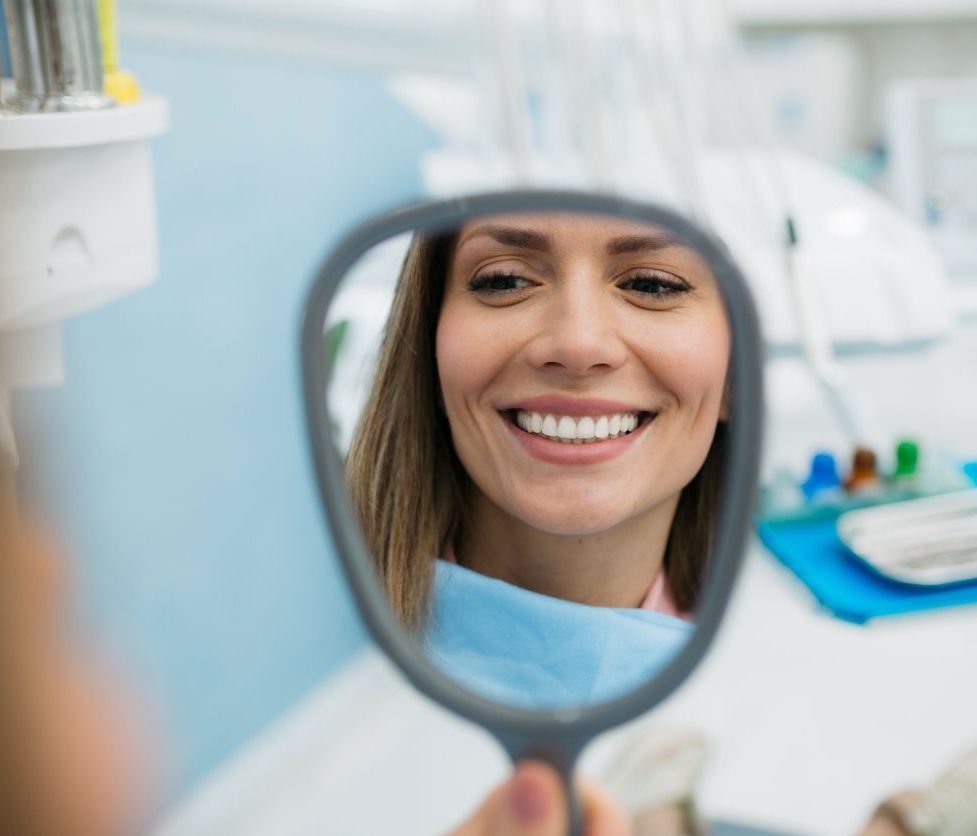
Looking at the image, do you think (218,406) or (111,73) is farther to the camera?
(218,406)

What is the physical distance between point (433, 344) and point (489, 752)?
0.72 meters

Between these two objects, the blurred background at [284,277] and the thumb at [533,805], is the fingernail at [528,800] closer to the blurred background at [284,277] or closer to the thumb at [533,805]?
the thumb at [533,805]

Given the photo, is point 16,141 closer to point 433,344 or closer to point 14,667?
point 433,344

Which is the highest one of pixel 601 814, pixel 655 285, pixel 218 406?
pixel 655 285

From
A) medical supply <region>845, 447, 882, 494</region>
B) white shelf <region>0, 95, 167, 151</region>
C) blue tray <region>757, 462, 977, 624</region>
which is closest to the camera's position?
white shelf <region>0, 95, 167, 151</region>

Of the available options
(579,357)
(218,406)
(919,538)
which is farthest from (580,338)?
(218,406)

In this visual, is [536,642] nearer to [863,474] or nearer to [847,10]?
[863,474]

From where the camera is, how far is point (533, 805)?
0.72 feet

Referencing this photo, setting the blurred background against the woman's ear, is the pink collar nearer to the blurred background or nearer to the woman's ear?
the woman's ear

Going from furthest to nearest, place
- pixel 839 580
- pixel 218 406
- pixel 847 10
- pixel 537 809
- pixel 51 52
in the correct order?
1. pixel 847 10
2. pixel 218 406
3. pixel 839 580
4. pixel 51 52
5. pixel 537 809

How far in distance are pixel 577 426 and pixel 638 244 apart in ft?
0.14

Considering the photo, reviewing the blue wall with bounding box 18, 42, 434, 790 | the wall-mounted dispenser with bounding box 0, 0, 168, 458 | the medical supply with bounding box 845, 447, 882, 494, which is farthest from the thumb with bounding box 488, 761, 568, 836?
the blue wall with bounding box 18, 42, 434, 790

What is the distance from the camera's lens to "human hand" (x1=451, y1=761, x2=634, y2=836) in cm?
22

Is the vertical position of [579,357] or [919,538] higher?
[579,357]
